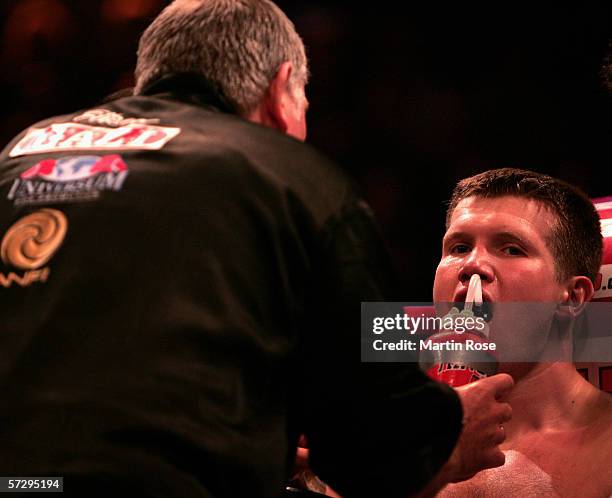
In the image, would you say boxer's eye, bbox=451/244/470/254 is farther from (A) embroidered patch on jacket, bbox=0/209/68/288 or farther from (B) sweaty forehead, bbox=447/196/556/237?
(A) embroidered patch on jacket, bbox=0/209/68/288

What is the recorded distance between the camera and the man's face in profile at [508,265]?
67.0 inches

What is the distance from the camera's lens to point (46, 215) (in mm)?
1000

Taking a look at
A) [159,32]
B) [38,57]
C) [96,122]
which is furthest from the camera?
[38,57]

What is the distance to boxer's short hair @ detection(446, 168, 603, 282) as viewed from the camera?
5.87 ft

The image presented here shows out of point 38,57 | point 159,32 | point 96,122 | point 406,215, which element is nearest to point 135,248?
point 96,122

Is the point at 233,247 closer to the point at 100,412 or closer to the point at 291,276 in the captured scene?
the point at 291,276

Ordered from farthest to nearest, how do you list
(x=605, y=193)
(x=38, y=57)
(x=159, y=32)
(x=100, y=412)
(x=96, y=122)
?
1. (x=38, y=57)
2. (x=605, y=193)
3. (x=159, y=32)
4. (x=96, y=122)
5. (x=100, y=412)

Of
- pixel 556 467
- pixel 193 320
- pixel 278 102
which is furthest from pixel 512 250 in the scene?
pixel 193 320

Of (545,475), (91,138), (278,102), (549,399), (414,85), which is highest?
(414,85)

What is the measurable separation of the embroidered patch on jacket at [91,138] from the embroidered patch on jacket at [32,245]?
105 millimetres

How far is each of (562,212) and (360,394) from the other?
96cm

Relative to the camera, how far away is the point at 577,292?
1805mm

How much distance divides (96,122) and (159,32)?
7.1 inches

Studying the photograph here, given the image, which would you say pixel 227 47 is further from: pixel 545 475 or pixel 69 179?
pixel 545 475
